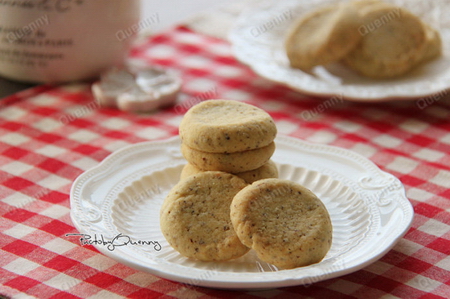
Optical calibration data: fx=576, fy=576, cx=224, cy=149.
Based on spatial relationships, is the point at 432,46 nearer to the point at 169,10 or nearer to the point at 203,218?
the point at 203,218

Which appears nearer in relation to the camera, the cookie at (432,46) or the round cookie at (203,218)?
the round cookie at (203,218)

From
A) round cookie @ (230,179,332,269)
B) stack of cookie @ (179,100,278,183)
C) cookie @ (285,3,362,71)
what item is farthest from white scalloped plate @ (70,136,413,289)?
cookie @ (285,3,362,71)

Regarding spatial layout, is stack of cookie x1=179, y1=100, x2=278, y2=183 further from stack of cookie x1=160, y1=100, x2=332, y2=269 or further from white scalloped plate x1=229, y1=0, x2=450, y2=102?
white scalloped plate x1=229, y1=0, x2=450, y2=102

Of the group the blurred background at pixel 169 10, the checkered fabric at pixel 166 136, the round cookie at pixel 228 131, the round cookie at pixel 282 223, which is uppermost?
the round cookie at pixel 228 131

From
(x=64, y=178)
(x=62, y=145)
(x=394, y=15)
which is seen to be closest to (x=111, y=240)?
(x=64, y=178)

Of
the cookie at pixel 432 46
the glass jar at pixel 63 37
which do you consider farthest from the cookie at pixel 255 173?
the cookie at pixel 432 46

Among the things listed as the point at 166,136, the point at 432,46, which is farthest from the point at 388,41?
the point at 166,136

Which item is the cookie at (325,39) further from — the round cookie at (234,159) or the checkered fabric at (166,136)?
the round cookie at (234,159)

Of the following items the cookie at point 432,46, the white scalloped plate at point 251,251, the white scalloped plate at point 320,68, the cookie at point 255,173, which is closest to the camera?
the white scalloped plate at point 251,251
